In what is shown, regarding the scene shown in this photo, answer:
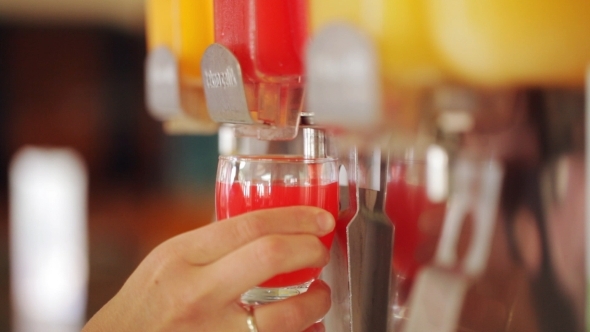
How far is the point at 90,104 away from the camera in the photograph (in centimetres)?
282

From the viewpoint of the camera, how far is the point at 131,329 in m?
0.52

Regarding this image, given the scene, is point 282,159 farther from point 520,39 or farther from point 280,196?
point 520,39

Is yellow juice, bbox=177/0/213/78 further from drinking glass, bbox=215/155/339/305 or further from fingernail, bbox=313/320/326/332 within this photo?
fingernail, bbox=313/320/326/332

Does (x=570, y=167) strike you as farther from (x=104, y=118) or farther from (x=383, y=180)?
(x=104, y=118)

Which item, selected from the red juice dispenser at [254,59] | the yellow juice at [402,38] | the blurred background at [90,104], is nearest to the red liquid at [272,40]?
the red juice dispenser at [254,59]

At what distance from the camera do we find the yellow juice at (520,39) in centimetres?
29

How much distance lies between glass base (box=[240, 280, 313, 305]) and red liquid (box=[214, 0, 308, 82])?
211 millimetres

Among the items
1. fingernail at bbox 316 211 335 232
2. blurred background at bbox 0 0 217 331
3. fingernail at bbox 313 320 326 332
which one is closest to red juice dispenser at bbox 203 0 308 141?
fingernail at bbox 316 211 335 232

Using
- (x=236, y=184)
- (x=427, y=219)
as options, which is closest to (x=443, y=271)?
(x=427, y=219)

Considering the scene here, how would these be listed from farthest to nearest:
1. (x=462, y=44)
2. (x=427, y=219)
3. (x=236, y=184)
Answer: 1. (x=236, y=184)
2. (x=427, y=219)
3. (x=462, y=44)

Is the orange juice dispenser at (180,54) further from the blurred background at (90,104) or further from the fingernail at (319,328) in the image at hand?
the blurred background at (90,104)

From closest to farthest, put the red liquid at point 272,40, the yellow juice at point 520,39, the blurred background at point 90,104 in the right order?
1. the yellow juice at point 520,39
2. the red liquid at point 272,40
3. the blurred background at point 90,104

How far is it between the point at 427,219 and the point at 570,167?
13 cm

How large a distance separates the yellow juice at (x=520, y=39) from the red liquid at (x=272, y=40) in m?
0.16
